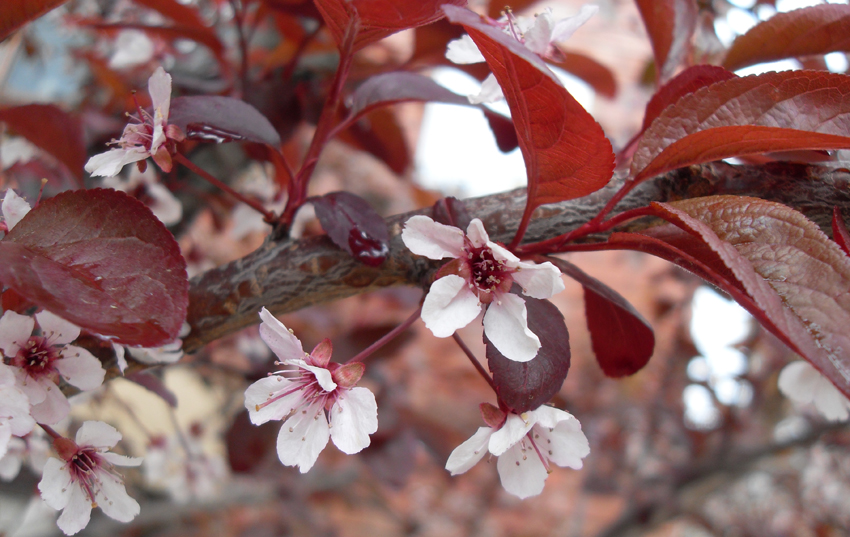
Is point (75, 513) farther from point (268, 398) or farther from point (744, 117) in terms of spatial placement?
point (744, 117)

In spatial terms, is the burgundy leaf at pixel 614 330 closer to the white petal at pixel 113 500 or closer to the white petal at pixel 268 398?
the white petal at pixel 268 398

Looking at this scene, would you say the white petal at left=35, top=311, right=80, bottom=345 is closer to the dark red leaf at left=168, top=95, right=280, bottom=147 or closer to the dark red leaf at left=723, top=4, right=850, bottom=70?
the dark red leaf at left=168, top=95, right=280, bottom=147

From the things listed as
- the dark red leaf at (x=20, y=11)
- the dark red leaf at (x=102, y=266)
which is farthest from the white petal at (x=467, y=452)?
the dark red leaf at (x=20, y=11)

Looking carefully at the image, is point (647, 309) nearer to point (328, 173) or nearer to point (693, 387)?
point (693, 387)

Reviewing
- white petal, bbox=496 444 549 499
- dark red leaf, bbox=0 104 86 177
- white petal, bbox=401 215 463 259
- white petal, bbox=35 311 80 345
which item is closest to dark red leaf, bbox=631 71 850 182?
white petal, bbox=401 215 463 259

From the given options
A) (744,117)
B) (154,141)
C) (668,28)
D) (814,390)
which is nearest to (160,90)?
(154,141)

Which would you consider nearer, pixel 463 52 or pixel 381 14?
pixel 381 14

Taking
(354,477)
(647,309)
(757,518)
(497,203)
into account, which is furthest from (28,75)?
(757,518)
